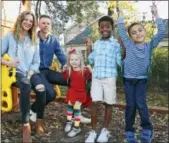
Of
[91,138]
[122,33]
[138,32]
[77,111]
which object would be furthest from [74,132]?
[138,32]

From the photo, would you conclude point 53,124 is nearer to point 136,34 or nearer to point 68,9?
point 136,34

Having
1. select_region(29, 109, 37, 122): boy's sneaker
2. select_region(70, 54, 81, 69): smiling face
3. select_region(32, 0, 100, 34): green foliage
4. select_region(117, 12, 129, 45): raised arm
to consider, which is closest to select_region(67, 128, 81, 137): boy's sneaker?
select_region(29, 109, 37, 122): boy's sneaker

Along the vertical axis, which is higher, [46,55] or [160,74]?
[46,55]

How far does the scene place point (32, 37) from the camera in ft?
12.1

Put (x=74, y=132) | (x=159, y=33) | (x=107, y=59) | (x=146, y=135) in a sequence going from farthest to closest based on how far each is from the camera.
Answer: (x=74, y=132), (x=107, y=59), (x=146, y=135), (x=159, y=33)

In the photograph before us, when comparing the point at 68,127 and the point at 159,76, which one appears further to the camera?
the point at 159,76

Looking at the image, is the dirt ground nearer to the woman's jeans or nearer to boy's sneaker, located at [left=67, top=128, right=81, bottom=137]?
boy's sneaker, located at [left=67, top=128, right=81, bottom=137]

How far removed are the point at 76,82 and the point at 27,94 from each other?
74cm

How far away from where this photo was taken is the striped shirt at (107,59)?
3500 mm

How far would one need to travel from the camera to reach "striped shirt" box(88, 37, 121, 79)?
350cm

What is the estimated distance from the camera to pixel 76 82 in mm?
3939

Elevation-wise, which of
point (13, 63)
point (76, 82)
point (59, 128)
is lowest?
point (59, 128)

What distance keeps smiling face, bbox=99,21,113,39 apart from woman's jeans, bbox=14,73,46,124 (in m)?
0.90

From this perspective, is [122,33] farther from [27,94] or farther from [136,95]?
[27,94]
